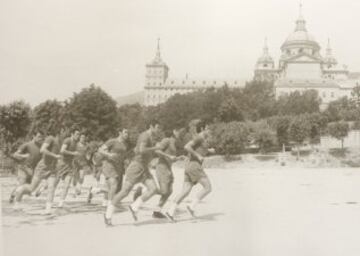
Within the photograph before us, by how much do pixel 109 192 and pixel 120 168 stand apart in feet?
0.76

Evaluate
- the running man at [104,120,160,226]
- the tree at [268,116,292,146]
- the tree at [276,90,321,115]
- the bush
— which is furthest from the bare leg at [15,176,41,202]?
the tree at [276,90,321,115]

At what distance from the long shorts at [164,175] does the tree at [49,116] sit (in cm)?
122

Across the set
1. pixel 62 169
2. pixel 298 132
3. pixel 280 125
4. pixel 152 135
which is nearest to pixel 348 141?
pixel 298 132

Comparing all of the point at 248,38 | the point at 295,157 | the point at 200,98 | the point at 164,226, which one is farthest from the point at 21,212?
the point at 295,157

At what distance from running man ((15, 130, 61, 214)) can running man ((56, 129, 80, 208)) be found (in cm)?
6

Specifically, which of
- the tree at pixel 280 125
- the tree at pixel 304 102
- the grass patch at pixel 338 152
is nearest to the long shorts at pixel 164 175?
the tree at pixel 280 125

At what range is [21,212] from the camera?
172 inches

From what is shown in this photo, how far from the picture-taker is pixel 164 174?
402 centimetres

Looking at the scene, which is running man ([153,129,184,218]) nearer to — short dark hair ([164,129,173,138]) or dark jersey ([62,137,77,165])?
short dark hair ([164,129,173,138])

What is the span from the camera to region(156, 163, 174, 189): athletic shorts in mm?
4012

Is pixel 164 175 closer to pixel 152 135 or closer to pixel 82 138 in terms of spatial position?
pixel 152 135

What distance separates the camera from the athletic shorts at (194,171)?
3.97 meters

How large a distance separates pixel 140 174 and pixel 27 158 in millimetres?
1245

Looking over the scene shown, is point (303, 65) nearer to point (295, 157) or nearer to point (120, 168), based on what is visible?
point (295, 157)
